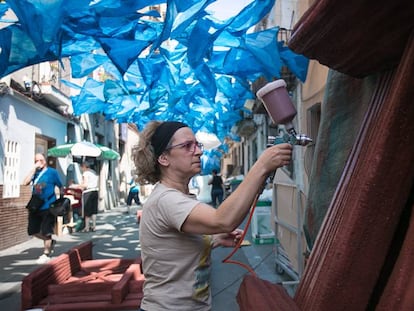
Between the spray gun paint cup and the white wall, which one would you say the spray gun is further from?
the white wall

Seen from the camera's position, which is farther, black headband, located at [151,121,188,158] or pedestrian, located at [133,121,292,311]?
black headband, located at [151,121,188,158]

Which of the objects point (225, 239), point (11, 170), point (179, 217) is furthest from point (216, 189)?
point (179, 217)

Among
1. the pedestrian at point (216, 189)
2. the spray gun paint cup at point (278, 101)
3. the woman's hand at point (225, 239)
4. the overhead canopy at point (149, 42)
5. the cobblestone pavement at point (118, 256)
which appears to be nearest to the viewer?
the spray gun paint cup at point (278, 101)

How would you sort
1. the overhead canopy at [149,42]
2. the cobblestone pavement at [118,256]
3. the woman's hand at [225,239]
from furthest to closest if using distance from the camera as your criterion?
the cobblestone pavement at [118,256], the overhead canopy at [149,42], the woman's hand at [225,239]

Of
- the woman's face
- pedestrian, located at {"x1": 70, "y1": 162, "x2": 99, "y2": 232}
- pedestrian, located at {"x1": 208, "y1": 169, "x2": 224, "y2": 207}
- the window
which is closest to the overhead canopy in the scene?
the woman's face

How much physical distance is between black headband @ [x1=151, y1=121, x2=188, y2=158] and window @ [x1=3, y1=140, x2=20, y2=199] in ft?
26.4

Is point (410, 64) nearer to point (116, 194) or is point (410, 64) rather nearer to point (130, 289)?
point (130, 289)

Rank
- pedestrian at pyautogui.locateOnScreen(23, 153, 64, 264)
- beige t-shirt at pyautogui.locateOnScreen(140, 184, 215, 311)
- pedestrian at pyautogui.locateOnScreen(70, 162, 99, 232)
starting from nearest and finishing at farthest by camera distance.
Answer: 1. beige t-shirt at pyautogui.locateOnScreen(140, 184, 215, 311)
2. pedestrian at pyautogui.locateOnScreen(23, 153, 64, 264)
3. pedestrian at pyautogui.locateOnScreen(70, 162, 99, 232)

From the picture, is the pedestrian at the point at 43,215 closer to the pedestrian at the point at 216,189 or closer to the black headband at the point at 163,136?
the black headband at the point at 163,136

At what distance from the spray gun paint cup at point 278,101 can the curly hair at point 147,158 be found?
0.72 m

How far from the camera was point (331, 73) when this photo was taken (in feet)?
5.36

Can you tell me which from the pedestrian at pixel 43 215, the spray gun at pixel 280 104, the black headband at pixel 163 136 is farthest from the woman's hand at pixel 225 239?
the pedestrian at pixel 43 215

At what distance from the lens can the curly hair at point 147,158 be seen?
6.16 feet

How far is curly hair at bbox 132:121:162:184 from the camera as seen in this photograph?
1877mm
